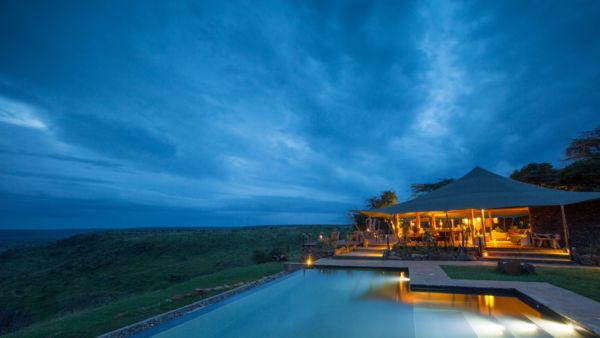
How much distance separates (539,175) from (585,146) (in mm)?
4513

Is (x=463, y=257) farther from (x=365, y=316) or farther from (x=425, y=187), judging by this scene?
(x=425, y=187)

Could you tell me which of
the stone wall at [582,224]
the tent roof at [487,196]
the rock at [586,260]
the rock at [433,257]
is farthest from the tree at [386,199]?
the rock at [586,260]

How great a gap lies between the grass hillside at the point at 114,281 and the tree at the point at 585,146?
851 inches

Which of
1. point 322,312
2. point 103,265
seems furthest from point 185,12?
point 103,265

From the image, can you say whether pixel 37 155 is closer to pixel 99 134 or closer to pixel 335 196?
pixel 99 134

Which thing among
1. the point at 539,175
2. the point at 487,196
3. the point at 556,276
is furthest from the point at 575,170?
the point at 556,276

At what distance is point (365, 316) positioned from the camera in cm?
483

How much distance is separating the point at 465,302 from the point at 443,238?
18.6 feet

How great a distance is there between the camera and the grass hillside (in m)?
5.82

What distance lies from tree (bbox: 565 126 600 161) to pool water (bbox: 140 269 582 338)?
22.7m

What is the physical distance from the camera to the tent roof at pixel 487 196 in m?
9.49

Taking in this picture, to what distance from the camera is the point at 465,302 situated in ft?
17.2

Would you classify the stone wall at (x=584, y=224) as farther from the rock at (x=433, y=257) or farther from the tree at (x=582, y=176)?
the tree at (x=582, y=176)

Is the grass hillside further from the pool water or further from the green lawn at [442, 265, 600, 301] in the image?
the green lawn at [442, 265, 600, 301]
